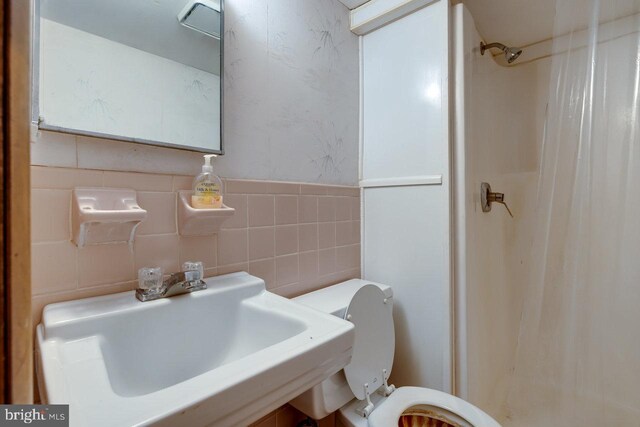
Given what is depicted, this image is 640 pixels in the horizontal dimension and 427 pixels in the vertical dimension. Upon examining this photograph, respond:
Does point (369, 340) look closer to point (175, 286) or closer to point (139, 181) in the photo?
point (175, 286)

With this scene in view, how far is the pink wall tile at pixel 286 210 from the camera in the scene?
104 cm

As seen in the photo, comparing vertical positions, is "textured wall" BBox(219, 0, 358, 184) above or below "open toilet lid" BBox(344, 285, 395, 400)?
above

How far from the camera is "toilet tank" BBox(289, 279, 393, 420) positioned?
866 mm

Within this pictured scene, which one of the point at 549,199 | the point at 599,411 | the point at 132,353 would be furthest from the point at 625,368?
the point at 132,353

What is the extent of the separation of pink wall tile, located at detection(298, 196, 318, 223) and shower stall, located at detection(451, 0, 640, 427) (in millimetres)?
566

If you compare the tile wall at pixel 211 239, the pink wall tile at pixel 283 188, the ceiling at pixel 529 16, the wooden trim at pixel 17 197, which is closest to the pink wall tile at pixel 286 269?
the tile wall at pixel 211 239

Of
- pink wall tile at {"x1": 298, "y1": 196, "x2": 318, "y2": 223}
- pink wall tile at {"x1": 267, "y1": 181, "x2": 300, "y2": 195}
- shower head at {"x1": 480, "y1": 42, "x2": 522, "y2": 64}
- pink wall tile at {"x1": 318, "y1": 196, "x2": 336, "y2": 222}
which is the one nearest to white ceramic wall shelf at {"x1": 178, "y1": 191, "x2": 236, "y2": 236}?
pink wall tile at {"x1": 267, "y1": 181, "x2": 300, "y2": 195}

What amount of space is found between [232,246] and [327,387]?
53cm

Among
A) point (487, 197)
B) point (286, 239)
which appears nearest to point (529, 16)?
point (487, 197)

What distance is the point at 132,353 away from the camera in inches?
24.8

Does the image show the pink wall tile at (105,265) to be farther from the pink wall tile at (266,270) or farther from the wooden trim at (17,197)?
the wooden trim at (17,197)

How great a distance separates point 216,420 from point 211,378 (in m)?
0.05

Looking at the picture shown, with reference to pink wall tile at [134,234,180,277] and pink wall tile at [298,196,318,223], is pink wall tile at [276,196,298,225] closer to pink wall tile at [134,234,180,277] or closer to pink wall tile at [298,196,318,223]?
pink wall tile at [298,196,318,223]

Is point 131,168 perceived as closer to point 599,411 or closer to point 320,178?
point 320,178
